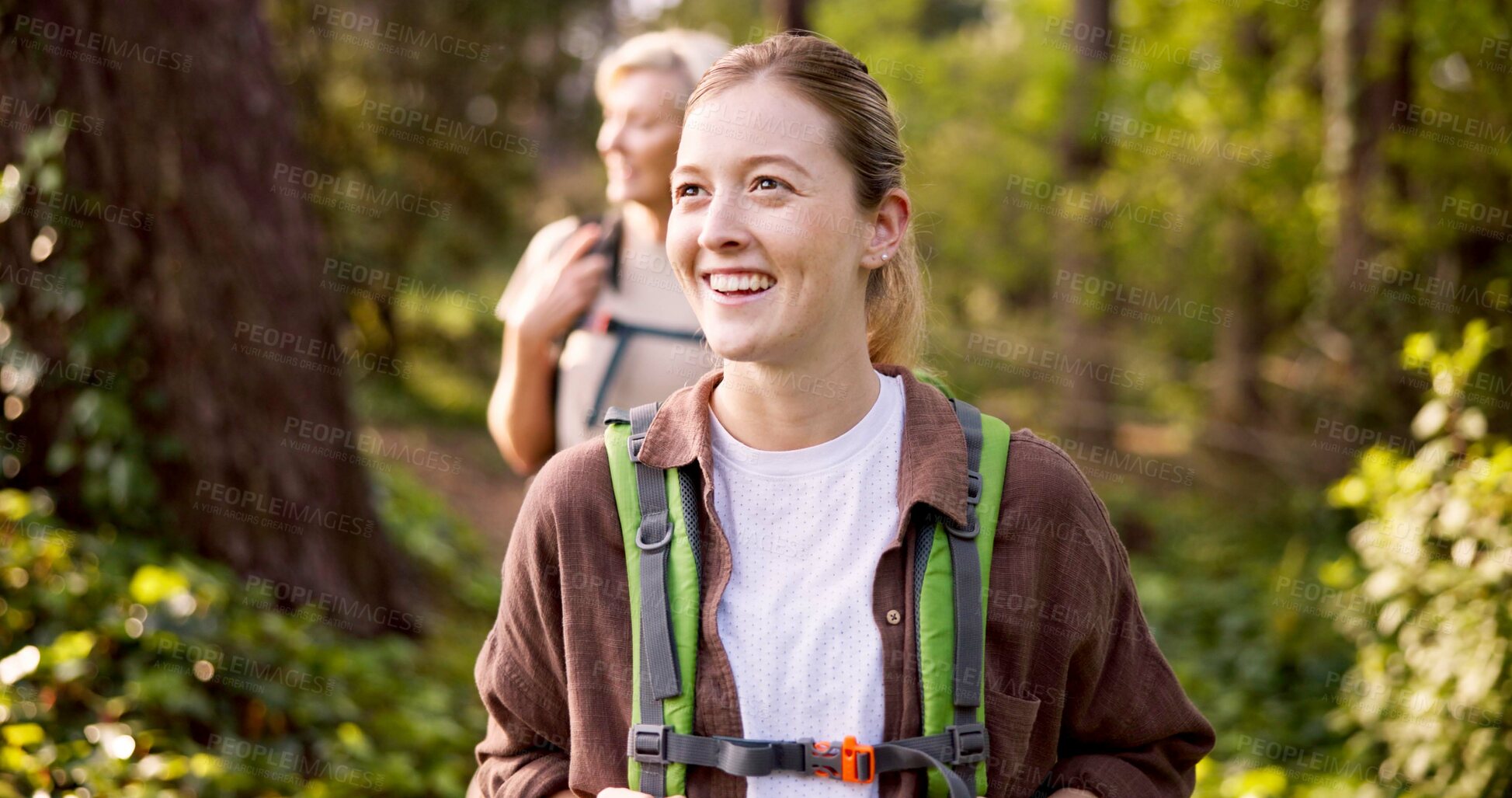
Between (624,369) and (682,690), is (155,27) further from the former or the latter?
(682,690)

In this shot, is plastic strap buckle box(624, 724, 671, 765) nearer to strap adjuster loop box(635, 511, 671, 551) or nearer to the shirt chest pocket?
strap adjuster loop box(635, 511, 671, 551)

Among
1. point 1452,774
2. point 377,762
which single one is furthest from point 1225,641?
point 377,762

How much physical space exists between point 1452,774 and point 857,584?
3.32 meters

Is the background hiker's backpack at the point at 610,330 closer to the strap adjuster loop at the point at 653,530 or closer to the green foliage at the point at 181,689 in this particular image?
the strap adjuster loop at the point at 653,530

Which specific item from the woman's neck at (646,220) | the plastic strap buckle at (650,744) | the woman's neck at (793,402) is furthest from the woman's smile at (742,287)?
the woman's neck at (646,220)

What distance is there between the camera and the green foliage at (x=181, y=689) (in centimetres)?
349

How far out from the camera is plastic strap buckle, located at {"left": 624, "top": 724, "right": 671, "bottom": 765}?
1587mm

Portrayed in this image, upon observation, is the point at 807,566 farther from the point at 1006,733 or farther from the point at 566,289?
the point at 566,289

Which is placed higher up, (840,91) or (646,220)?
(840,91)

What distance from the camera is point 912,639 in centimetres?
159

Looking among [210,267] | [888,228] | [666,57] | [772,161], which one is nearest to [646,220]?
[666,57]

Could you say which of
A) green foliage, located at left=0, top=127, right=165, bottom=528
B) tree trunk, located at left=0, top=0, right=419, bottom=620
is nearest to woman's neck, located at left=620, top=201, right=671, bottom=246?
tree trunk, located at left=0, top=0, right=419, bottom=620

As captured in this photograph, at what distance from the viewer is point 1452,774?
4.02m

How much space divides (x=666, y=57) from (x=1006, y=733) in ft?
6.26
